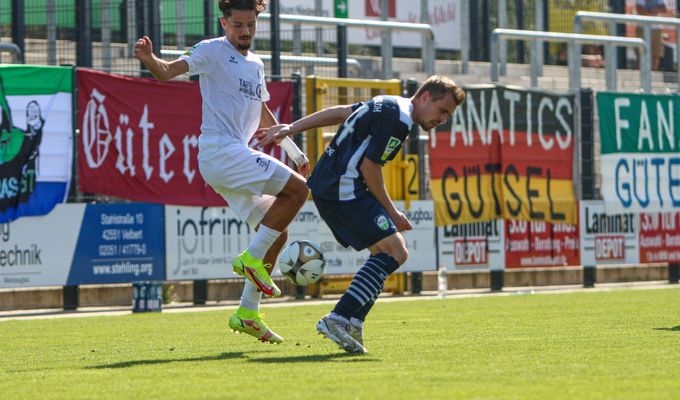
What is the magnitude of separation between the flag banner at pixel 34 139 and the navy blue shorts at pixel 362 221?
31.1ft

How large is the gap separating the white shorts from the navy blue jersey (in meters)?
0.62

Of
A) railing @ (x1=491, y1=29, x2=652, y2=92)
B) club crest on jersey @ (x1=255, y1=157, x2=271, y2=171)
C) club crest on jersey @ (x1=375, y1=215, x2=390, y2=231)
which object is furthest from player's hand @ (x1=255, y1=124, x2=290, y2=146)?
railing @ (x1=491, y1=29, x2=652, y2=92)

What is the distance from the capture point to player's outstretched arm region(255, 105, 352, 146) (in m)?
9.48

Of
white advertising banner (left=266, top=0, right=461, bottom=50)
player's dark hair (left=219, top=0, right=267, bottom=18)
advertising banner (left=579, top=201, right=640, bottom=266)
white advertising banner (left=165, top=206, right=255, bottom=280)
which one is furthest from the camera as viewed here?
white advertising banner (left=266, top=0, right=461, bottom=50)

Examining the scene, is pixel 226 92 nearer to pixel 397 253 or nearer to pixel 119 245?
pixel 397 253

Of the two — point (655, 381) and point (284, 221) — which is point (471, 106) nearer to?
point (284, 221)

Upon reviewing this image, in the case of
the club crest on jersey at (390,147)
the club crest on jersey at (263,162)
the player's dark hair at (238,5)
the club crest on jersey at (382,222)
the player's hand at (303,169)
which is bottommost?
the club crest on jersey at (382,222)

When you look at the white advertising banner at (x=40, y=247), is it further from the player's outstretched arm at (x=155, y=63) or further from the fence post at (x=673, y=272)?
the fence post at (x=673, y=272)

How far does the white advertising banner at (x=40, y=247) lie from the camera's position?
18.0m

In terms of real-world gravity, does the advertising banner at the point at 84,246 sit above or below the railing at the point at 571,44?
below

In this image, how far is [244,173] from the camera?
1011cm

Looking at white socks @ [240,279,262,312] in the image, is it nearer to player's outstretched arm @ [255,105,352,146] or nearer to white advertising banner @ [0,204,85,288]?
player's outstretched arm @ [255,105,352,146]

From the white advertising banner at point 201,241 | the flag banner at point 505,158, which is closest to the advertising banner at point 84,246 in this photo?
the white advertising banner at point 201,241

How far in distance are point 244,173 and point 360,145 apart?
44.4 inches
